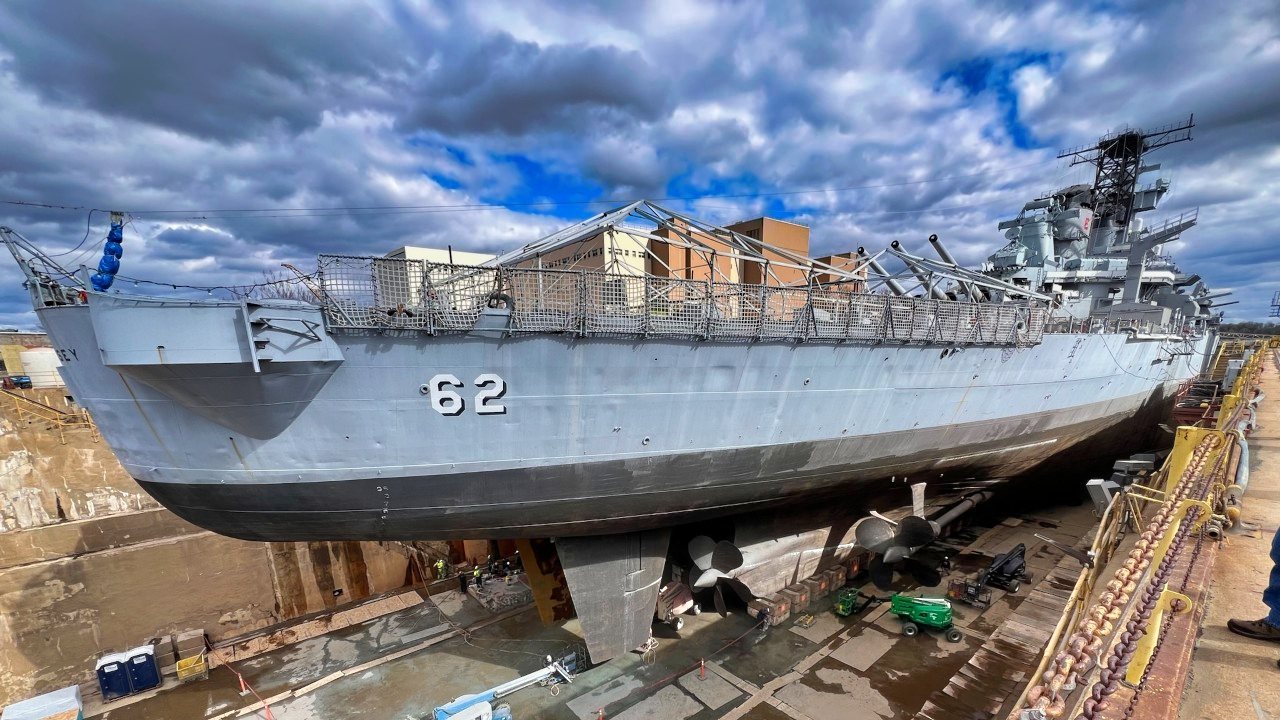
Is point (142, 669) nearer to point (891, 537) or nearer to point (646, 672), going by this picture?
point (646, 672)

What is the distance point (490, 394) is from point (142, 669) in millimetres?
11929

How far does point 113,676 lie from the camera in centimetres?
1009

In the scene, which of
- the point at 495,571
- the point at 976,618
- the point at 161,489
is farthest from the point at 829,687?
the point at 161,489

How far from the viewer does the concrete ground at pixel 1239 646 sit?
305 centimetres

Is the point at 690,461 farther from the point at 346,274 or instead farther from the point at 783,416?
the point at 346,274

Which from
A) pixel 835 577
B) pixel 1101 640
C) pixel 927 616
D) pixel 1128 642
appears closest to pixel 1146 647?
pixel 1128 642

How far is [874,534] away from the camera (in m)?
11.2

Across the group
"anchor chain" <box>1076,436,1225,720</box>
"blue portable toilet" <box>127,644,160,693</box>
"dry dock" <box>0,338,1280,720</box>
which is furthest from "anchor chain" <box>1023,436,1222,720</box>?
"blue portable toilet" <box>127,644,160,693</box>

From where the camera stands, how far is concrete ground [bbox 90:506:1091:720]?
29.4ft

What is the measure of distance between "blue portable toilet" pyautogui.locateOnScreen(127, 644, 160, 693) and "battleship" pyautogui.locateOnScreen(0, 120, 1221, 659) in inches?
289

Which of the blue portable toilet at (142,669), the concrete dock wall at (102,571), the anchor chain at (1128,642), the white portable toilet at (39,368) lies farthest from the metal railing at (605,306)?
the white portable toilet at (39,368)

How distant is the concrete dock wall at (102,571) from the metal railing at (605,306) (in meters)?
12.6

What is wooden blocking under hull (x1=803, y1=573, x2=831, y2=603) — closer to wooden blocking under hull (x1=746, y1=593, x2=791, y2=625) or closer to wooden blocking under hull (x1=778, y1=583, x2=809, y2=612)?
wooden blocking under hull (x1=778, y1=583, x2=809, y2=612)

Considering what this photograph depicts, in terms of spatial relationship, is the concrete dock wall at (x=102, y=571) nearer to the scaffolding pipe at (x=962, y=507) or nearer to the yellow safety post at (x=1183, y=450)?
the scaffolding pipe at (x=962, y=507)
